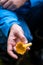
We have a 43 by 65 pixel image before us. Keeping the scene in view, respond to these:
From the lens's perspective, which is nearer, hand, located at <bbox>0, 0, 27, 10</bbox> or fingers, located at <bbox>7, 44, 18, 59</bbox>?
fingers, located at <bbox>7, 44, 18, 59</bbox>

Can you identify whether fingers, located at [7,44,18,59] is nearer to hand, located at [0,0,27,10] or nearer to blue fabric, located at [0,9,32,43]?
blue fabric, located at [0,9,32,43]

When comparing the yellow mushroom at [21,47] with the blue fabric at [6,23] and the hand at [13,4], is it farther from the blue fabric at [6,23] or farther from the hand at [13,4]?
the hand at [13,4]

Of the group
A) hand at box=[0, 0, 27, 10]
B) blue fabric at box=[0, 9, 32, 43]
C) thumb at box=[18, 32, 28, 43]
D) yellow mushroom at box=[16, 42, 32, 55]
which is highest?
hand at box=[0, 0, 27, 10]

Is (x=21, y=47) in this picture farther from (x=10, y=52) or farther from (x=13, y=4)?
(x=13, y=4)

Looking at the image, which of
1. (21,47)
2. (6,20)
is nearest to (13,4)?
(6,20)

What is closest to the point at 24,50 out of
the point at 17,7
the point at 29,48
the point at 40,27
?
the point at 29,48

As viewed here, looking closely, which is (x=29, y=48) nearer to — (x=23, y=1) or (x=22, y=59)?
(x=22, y=59)

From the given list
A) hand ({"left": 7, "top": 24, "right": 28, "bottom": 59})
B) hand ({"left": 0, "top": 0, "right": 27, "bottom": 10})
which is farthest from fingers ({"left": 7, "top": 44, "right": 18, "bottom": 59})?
hand ({"left": 0, "top": 0, "right": 27, "bottom": 10})
